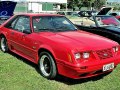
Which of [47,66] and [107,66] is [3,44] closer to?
[47,66]

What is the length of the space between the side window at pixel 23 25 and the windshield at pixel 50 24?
0.21m

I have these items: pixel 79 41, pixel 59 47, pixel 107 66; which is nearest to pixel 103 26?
pixel 79 41

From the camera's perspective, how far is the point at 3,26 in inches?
297

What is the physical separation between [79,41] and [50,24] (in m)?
1.28

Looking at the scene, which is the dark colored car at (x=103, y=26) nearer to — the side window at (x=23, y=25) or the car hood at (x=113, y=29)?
the car hood at (x=113, y=29)

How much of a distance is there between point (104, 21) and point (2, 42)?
3695 mm

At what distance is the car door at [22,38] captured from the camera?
6.02m

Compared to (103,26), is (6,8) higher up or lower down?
higher up

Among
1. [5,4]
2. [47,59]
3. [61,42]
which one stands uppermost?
[5,4]

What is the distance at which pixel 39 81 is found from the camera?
5305 mm

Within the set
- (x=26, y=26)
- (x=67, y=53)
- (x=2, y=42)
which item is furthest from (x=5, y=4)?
(x=67, y=53)

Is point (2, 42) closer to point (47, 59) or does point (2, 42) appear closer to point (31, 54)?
point (31, 54)

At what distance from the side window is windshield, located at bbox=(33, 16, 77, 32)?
0.21 meters

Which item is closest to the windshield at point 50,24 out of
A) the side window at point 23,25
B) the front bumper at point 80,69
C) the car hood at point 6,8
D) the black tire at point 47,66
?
the side window at point 23,25
